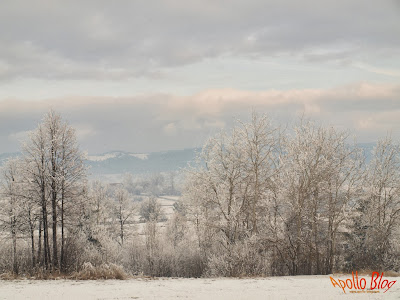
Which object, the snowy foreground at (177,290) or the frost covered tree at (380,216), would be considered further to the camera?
the frost covered tree at (380,216)

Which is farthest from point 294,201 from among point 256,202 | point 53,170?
point 53,170

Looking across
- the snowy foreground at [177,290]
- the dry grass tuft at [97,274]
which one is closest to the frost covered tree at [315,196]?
the snowy foreground at [177,290]

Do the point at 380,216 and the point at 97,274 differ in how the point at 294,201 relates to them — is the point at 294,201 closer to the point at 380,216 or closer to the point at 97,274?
the point at 380,216

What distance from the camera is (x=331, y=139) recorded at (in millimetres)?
28766

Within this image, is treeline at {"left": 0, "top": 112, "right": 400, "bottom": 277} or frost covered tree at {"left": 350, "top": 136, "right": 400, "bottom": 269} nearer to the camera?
treeline at {"left": 0, "top": 112, "right": 400, "bottom": 277}

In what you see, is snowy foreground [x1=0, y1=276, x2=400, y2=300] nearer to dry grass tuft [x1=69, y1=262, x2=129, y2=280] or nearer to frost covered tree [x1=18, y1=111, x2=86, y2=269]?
dry grass tuft [x1=69, y1=262, x2=129, y2=280]

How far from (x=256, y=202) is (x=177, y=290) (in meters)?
13.5

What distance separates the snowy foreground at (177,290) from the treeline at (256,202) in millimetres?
4383

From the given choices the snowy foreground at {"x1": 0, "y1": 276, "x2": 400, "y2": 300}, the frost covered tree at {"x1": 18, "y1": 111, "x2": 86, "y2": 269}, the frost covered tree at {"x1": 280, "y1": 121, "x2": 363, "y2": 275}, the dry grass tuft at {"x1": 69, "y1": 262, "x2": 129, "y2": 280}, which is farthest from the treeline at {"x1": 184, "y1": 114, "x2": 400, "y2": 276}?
the frost covered tree at {"x1": 18, "y1": 111, "x2": 86, "y2": 269}

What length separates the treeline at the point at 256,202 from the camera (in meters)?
24.2

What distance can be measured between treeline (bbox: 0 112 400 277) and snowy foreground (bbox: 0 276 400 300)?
438cm

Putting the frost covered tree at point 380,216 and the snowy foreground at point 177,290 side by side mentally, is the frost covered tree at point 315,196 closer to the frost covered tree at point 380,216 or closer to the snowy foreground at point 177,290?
the frost covered tree at point 380,216

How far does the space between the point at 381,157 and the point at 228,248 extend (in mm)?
18508

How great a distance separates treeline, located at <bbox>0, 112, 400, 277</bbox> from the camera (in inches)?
952
